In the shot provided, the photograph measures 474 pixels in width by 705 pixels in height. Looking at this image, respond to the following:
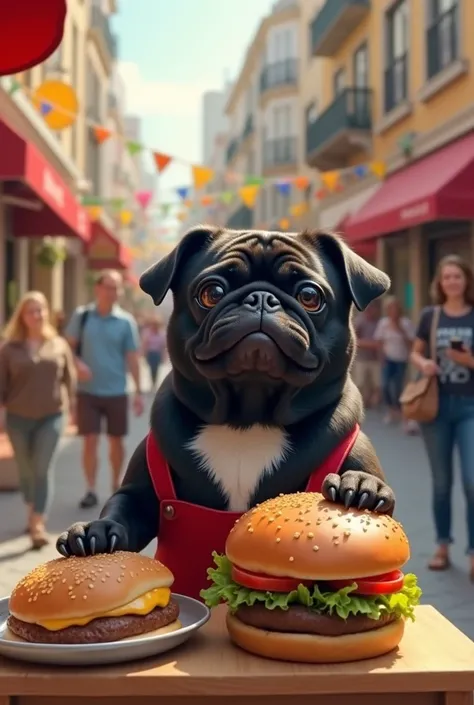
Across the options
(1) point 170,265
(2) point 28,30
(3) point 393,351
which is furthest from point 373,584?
(3) point 393,351

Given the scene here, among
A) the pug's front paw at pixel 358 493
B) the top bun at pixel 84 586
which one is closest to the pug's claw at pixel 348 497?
the pug's front paw at pixel 358 493

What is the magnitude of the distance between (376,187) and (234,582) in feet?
50.4

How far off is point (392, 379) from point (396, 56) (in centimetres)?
718

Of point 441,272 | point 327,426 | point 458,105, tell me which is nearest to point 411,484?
point 441,272

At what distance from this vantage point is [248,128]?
39.7 meters

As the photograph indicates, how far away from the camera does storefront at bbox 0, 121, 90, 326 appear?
8156 millimetres

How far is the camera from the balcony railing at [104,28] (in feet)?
75.6

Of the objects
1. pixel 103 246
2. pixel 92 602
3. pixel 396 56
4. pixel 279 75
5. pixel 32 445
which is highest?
pixel 279 75

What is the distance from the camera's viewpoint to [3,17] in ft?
7.08

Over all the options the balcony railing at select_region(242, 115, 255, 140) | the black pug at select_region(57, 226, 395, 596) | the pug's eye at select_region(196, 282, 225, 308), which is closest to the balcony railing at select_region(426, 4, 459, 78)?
the black pug at select_region(57, 226, 395, 596)

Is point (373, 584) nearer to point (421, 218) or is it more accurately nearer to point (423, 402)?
point (423, 402)

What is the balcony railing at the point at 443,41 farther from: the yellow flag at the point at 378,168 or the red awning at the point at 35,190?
the red awning at the point at 35,190

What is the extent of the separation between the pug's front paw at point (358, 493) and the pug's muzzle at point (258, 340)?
0.74ft

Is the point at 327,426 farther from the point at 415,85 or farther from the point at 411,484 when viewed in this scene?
the point at 415,85
